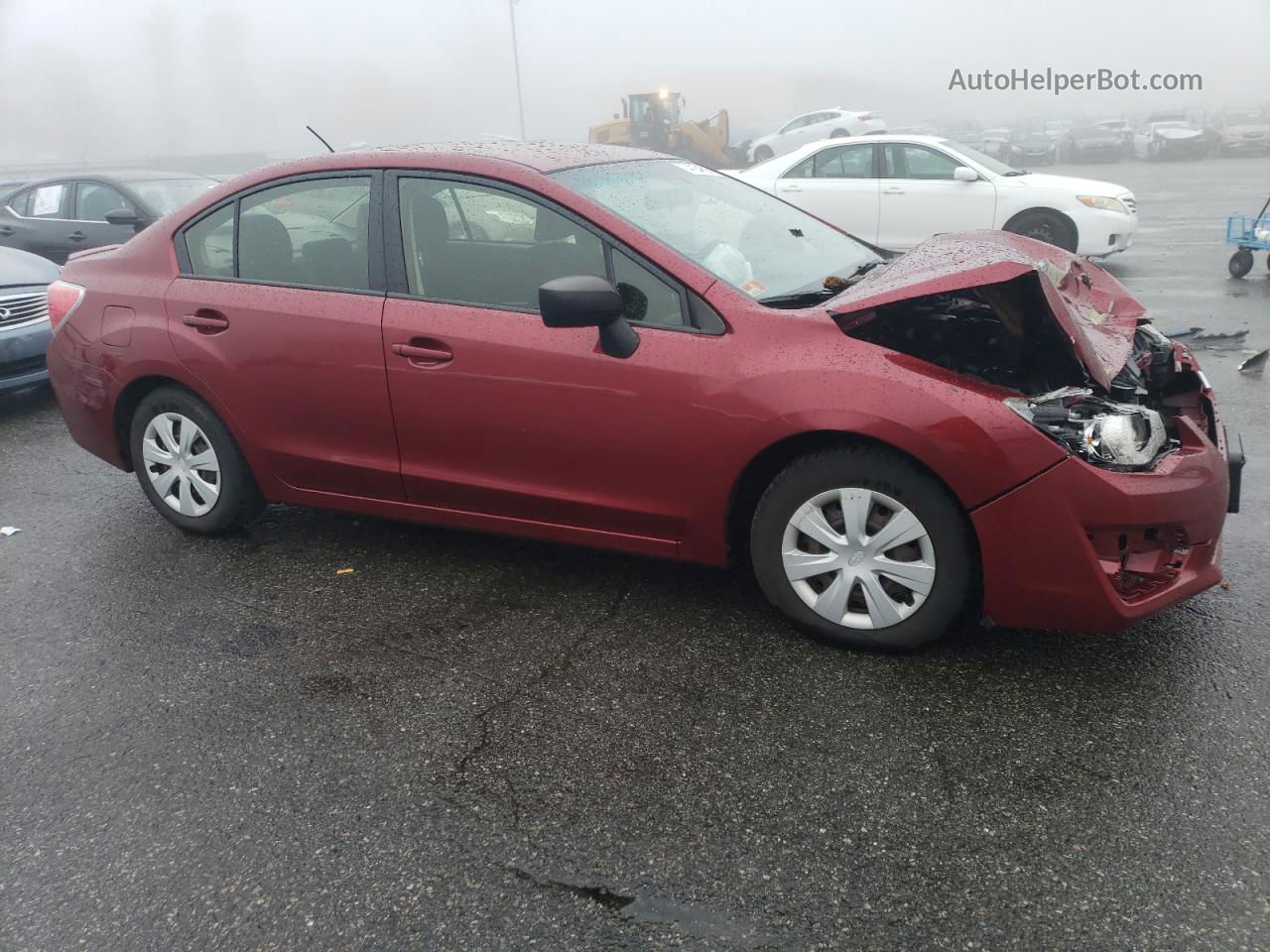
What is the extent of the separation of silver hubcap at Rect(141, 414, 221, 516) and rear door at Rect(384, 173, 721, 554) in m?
1.03

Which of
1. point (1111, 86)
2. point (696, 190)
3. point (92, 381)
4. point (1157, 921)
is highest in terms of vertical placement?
point (1111, 86)

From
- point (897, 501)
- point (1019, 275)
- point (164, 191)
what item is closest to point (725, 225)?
point (1019, 275)

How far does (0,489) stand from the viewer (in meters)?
5.35

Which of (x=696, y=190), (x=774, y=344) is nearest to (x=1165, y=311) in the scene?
(x=696, y=190)

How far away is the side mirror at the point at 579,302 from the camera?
313cm

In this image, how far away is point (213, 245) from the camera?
13.7 feet

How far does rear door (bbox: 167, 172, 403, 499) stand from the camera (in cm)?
380

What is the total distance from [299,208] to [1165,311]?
720cm

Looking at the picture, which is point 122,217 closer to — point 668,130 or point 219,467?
point 219,467

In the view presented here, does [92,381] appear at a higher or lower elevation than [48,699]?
higher

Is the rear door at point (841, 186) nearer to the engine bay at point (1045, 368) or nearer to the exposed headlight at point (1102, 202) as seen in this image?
the exposed headlight at point (1102, 202)

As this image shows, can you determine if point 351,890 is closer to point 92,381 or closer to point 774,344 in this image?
point 774,344

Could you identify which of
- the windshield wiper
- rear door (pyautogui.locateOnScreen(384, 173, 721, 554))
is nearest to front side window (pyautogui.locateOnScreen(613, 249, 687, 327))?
rear door (pyautogui.locateOnScreen(384, 173, 721, 554))

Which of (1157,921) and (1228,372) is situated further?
(1228,372)
